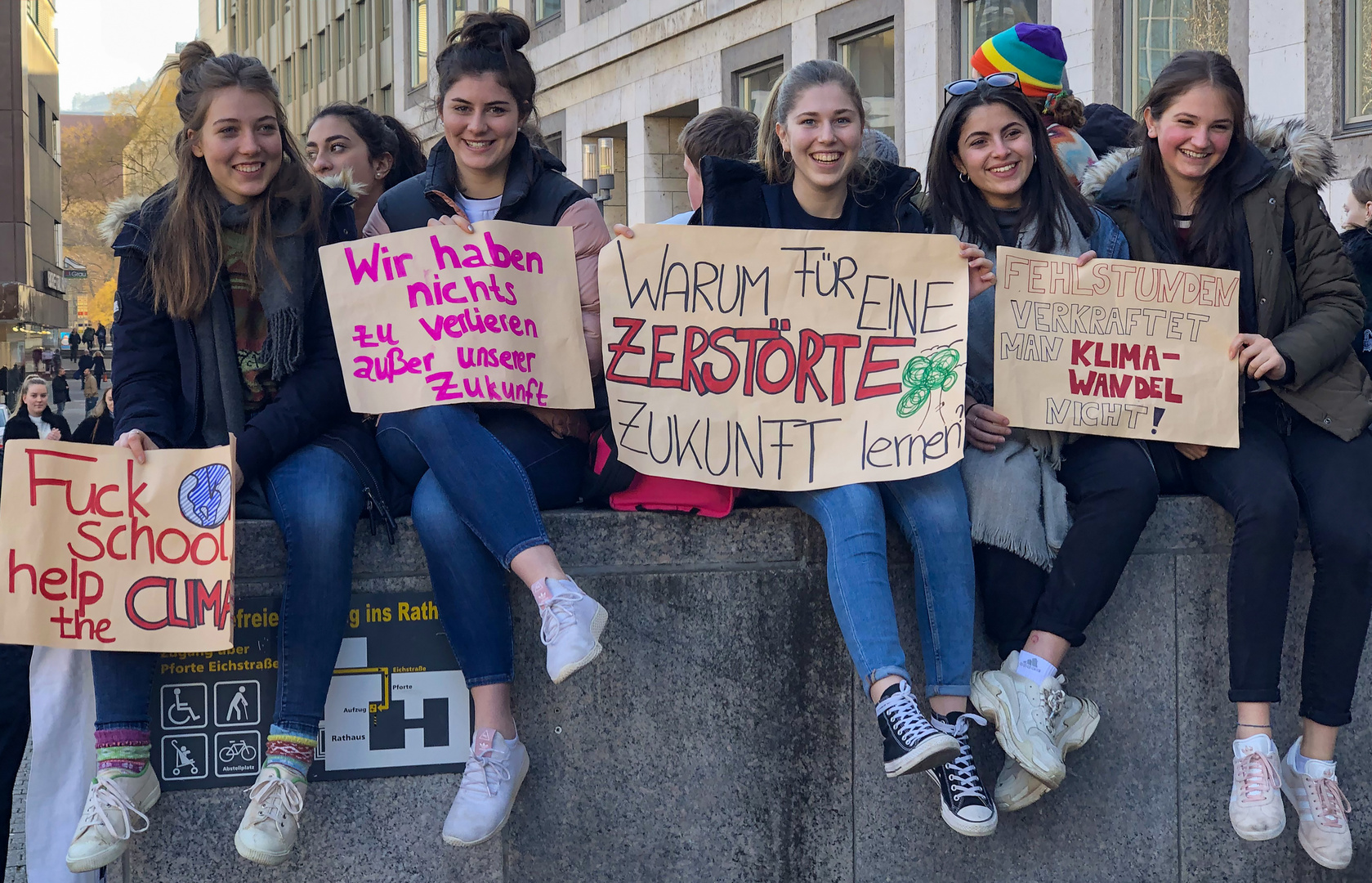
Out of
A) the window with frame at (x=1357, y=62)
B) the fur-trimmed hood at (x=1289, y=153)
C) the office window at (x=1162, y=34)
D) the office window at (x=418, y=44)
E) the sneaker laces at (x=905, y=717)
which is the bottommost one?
the sneaker laces at (x=905, y=717)

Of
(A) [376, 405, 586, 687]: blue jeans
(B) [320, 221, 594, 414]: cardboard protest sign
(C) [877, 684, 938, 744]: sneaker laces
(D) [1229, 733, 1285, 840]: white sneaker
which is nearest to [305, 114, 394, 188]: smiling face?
(B) [320, 221, 594, 414]: cardboard protest sign

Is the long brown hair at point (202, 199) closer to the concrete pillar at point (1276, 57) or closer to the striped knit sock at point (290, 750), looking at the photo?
the striped knit sock at point (290, 750)

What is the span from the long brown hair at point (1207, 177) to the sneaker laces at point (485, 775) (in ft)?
7.85

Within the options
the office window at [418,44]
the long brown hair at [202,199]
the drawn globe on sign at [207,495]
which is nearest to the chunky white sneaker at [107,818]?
the drawn globe on sign at [207,495]

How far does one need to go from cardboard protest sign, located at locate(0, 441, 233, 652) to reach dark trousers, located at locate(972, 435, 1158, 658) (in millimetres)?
1969

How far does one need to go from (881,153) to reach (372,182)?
194 cm

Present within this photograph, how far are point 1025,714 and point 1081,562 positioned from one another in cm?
42

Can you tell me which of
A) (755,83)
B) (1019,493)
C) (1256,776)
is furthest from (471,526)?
(755,83)

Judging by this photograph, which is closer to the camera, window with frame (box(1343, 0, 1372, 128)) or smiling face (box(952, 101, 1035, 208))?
smiling face (box(952, 101, 1035, 208))

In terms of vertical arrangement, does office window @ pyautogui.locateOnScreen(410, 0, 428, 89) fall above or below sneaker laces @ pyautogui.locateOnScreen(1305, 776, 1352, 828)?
above

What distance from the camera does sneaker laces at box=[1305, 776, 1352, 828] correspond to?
3.52 meters

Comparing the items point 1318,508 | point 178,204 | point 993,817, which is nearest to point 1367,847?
point 1318,508

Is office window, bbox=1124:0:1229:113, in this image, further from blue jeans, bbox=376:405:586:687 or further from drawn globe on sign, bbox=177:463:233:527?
drawn globe on sign, bbox=177:463:233:527

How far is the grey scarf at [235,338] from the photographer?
11.4 ft
